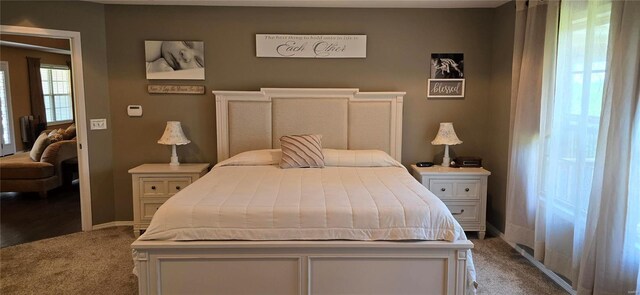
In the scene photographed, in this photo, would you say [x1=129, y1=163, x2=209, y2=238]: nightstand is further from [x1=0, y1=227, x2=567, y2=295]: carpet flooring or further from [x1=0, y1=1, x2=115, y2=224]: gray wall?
[x1=0, y1=1, x2=115, y2=224]: gray wall

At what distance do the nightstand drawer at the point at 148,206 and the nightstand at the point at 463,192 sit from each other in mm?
2514

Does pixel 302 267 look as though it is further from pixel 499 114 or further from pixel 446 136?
pixel 499 114

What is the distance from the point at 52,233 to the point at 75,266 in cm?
108

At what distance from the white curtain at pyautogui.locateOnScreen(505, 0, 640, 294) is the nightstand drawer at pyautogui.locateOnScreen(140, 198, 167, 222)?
125 inches

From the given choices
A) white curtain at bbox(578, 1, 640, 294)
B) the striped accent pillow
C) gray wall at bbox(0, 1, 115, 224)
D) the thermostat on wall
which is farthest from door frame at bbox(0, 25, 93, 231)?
white curtain at bbox(578, 1, 640, 294)

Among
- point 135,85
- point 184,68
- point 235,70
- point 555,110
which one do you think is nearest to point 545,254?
point 555,110

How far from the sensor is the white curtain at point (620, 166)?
2.34 meters

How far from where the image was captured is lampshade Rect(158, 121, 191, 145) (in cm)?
416

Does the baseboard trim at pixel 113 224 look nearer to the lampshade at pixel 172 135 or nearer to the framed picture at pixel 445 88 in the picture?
the lampshade at pixel 172 135

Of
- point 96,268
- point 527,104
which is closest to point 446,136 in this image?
point 527,104

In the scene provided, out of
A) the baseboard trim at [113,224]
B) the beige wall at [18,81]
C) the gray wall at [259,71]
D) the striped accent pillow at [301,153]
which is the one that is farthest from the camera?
the beige wall at [18,81]

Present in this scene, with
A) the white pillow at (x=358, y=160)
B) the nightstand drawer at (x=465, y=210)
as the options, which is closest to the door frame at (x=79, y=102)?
the white pillow at (x=358, y=160)

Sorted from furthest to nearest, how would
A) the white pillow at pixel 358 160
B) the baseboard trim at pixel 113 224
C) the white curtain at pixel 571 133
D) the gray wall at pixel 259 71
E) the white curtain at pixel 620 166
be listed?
the baseboard trim at pixel 113 224, the gray wall at pixel 259 71, the white pillow at pixel 358 160, the white curtain at pixel 571 133, the white curtain at pixel 620 166

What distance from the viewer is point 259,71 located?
4.38 m
